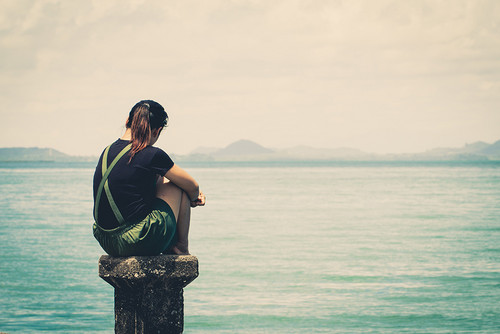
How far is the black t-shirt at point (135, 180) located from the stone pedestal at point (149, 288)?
32cm

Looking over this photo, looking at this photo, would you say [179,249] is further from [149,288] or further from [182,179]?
[182,179]

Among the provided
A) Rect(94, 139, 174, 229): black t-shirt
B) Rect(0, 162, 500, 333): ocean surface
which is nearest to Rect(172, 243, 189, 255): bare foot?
Rect(94, 139, 174, 229): black t-shirt

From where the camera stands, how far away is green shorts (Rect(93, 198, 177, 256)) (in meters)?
4.24

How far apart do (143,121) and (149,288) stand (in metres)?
1.14

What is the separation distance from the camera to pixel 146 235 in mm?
4234

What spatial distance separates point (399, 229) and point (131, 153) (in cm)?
2422

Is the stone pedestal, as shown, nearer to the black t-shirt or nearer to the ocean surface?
the black t-shirt

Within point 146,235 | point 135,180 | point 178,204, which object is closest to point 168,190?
point 178,204

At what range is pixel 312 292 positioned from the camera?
531 inches

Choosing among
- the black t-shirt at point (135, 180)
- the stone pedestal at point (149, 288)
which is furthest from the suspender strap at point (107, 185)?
the stone pedestal at point (149, 288)

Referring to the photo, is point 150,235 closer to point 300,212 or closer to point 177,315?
point 177,315

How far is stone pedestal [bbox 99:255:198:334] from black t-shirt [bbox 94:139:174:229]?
1.03 ft

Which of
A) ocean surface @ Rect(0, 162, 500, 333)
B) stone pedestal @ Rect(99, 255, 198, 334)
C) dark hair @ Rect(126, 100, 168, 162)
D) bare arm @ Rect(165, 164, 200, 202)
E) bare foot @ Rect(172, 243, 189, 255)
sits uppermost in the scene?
dark hair @ Rect(126, 100, 168, 162)

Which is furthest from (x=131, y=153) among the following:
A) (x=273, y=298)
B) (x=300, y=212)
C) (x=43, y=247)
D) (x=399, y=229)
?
(x=300, y=212)
